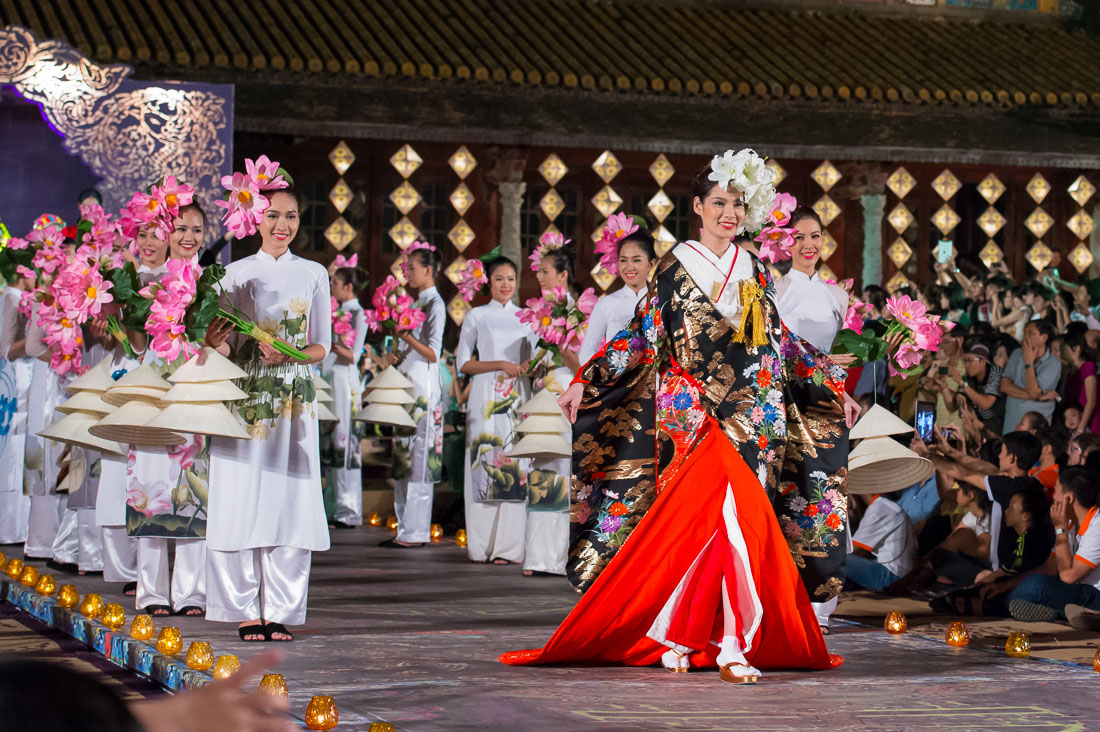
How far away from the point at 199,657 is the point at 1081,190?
1256 centimetres

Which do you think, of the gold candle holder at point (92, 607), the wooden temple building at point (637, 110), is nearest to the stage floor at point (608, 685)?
the gold candle holder at point (92, 607)

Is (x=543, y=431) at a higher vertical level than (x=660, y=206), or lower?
lower

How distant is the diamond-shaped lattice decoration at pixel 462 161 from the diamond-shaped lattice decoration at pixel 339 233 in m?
1.11

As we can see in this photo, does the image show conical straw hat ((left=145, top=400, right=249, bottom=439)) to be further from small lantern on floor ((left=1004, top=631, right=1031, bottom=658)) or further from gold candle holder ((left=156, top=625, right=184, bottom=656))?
small lantern on floor ((left=1004, top=631, right=1031, bottom=658))

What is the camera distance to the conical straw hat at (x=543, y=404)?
7102mm

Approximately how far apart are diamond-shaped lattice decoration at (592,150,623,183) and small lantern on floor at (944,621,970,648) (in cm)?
918

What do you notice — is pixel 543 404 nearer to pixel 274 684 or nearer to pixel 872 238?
pixel 274 684

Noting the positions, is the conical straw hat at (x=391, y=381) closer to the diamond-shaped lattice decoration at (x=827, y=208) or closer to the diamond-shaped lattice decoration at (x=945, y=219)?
the diamond-shaped lattice decoration at (x=827, y=208)

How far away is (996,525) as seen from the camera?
6.16m

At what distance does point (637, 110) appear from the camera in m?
12.8

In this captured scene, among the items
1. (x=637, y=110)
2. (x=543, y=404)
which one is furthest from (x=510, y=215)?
(x=543, y=404)

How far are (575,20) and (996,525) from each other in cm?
830

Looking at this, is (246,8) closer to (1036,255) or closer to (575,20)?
(575,20)

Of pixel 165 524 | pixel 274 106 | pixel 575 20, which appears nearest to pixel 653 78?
pixel 575 20
